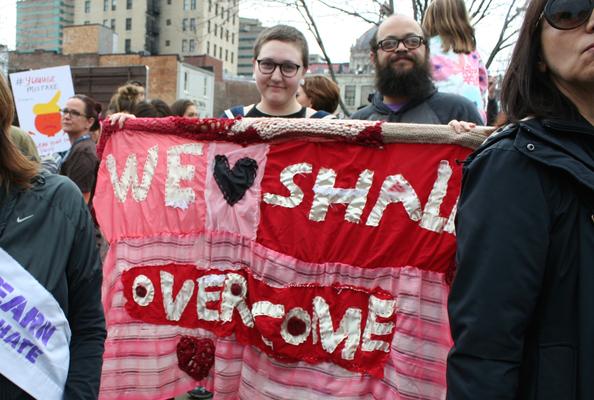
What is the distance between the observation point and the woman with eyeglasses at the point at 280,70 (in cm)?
301

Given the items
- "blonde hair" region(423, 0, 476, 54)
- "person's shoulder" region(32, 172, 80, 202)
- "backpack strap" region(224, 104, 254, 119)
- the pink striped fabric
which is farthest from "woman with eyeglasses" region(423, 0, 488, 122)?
"person's shoulder" region(32, 172, 80, 202)

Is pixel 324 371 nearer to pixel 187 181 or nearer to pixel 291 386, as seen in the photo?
pixel 291 386

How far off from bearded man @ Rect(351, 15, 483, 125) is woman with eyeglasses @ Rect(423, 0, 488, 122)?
73cm

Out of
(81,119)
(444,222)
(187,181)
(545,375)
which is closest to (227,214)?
(187,181)

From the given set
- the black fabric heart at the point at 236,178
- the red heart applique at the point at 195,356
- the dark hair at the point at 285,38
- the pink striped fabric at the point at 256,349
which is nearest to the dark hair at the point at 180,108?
the dark hair at the point at 285,38

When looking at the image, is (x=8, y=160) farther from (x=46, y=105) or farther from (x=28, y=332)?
(x=46, y=105)

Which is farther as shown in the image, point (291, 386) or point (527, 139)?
point (291, 386)

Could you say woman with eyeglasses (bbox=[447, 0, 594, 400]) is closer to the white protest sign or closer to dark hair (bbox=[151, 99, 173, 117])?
the white protest sign

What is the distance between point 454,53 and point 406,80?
97cm

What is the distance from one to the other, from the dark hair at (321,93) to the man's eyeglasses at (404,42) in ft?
5.37

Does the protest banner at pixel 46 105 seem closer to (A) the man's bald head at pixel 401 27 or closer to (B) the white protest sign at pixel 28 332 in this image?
(A) the man's bald head at pixel 401 27

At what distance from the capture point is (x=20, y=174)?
170 centimetres

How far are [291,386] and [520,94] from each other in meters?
1.59

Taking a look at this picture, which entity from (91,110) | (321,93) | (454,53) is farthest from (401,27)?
(91,110)
